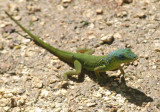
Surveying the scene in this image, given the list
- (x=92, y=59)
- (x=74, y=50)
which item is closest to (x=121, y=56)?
(x=92, y=59)

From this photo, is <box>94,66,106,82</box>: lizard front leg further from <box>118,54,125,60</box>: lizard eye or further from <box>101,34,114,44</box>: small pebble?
<box>101,34,114,44</box>: small pebble

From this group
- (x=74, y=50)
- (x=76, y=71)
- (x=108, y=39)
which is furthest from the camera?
(x=74, y=50)

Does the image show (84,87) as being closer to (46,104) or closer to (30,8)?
(46,104)

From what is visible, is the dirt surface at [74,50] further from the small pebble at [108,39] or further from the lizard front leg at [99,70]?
the lizard front leg at [99,70]

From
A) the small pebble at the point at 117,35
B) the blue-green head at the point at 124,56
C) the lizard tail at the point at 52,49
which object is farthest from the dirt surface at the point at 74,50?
the blue-green head at the point at 124,56

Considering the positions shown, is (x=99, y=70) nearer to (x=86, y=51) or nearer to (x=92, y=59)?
(x=92, y=59)

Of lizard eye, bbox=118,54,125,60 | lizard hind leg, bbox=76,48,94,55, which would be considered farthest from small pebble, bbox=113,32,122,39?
lizard eye, bbox=118,54,125,60
